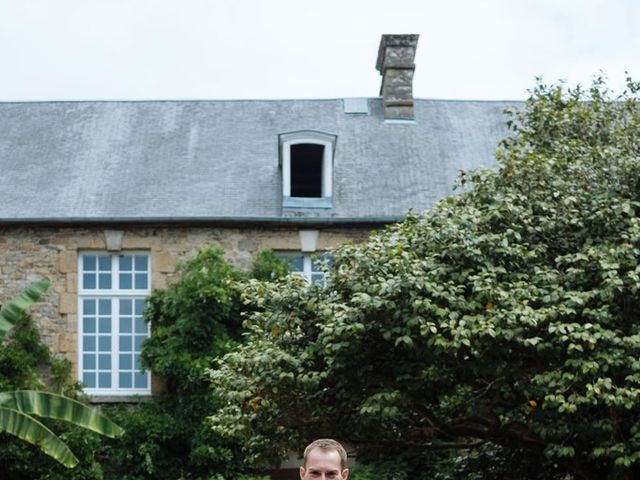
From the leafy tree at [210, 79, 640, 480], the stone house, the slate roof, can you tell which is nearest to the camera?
the leafy tree at [210, 79, 640, 480]

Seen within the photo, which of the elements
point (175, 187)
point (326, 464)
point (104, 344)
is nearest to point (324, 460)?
point (326, 464)

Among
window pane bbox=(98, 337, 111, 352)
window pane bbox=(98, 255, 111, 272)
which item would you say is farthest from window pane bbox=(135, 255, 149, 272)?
window pane bbox=(98, 337, 111, 352)

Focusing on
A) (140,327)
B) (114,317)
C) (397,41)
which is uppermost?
(397,41)

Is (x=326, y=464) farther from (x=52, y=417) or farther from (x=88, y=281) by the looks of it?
(x=88, y=281)

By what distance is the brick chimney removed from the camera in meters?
24.8

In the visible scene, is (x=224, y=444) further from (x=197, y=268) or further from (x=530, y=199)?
(x=530, y=199)

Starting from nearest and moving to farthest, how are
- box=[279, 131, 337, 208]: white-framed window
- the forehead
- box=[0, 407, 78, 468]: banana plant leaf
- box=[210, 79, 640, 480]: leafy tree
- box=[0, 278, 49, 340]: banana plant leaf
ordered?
the forehead
box=[210, 79, 640, 480]: leafy tree
box=[0, 407, 78, 468]: banana plant leaf
box=[0, 278, 49, 340]: banana plant leaf
box=[279, 131, 337, 208]: white-framed window

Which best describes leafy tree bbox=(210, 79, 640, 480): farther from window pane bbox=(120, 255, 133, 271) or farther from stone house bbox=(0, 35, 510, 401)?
window pane bbox=(120, 255, 133, 271)

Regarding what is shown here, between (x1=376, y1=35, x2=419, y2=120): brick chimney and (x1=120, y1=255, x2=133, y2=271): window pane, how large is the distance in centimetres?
542

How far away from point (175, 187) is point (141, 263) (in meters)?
1.40

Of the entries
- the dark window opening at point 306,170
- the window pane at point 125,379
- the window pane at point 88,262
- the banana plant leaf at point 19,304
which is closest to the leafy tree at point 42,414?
the banana plant leaf at point 19,304

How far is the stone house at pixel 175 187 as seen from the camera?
2186cm

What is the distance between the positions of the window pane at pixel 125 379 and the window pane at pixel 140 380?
0.35 ft

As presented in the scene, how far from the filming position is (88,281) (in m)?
22.0
